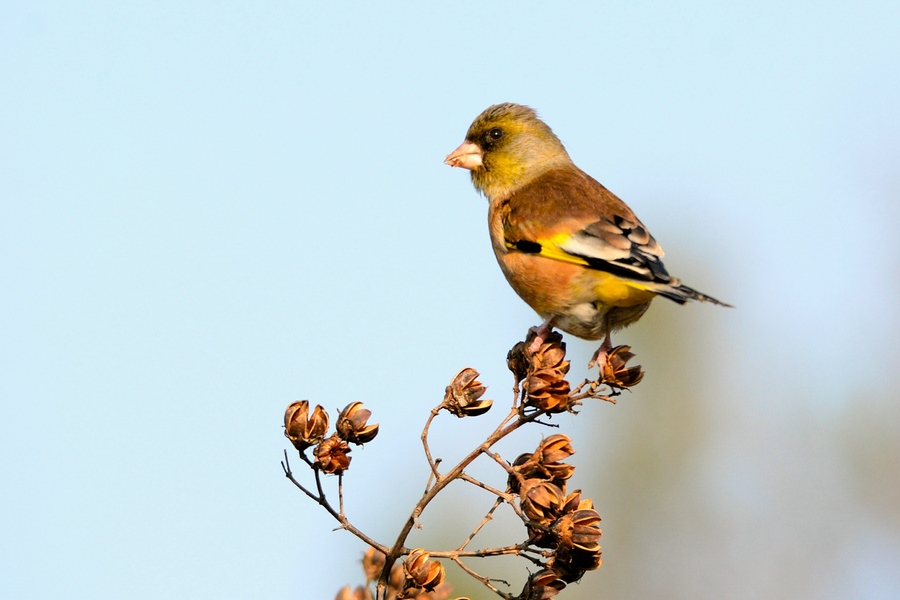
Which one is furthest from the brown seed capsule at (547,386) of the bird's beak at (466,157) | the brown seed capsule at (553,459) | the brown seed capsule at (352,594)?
the bird's beak at (466,157)

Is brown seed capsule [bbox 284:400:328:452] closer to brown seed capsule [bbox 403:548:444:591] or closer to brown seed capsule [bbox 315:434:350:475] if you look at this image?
brown seed capsule [bbox 315:434:350:475]

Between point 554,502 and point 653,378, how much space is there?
566 inches

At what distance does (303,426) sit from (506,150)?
3244 mm

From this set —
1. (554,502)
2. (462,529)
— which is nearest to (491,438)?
(554,502)

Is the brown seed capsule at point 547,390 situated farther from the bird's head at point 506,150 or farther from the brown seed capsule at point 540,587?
the bird's head at point 506,150

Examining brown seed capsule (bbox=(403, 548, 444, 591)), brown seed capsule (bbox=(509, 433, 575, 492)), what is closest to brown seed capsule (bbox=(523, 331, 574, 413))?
brown seed capsule (bbox=(509, 433, 575, 492))

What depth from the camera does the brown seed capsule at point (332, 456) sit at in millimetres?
4027

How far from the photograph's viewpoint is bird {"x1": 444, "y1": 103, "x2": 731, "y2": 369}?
16.9 feet

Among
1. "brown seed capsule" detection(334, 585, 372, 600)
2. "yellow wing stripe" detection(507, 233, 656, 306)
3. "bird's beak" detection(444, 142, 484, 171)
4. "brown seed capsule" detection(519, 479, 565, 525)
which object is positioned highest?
"bird's beak" detection(444, 142, 484, 171)

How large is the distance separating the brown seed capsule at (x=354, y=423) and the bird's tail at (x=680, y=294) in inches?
56.1

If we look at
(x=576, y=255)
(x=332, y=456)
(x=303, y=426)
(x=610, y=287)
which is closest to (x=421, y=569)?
(x=332, y=456)

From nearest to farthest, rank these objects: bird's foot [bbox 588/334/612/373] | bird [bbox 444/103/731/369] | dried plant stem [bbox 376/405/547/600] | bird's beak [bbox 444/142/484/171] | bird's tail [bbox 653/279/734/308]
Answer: dried plant stem [bbox 376/405/547/600]
bird's foot [bbox 588/334/612/373]
bird's tail [bbox 653/279/734/308]
bird [bbox 444/103/731/369]
bird's beak [bbox 444/142/484/171]

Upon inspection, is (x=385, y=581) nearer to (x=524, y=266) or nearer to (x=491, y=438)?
(x=491, y=438)

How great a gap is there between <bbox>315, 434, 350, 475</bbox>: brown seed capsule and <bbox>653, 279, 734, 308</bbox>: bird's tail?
1.54m
